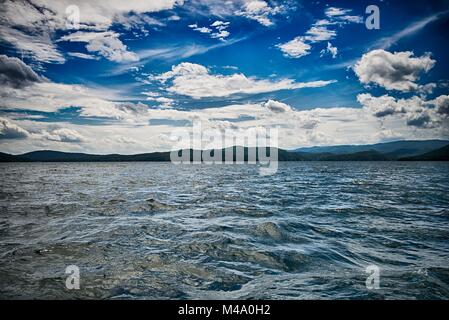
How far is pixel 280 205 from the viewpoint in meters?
20.2

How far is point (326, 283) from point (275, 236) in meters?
4.64

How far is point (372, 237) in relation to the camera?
12062 millimetres

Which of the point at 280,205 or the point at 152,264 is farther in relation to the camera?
the point at 280,205

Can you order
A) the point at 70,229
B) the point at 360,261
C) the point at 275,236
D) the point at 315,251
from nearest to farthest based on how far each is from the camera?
the point at 360,261 < the point at 315,251 < the point at 275,236 < the point at 70,229
